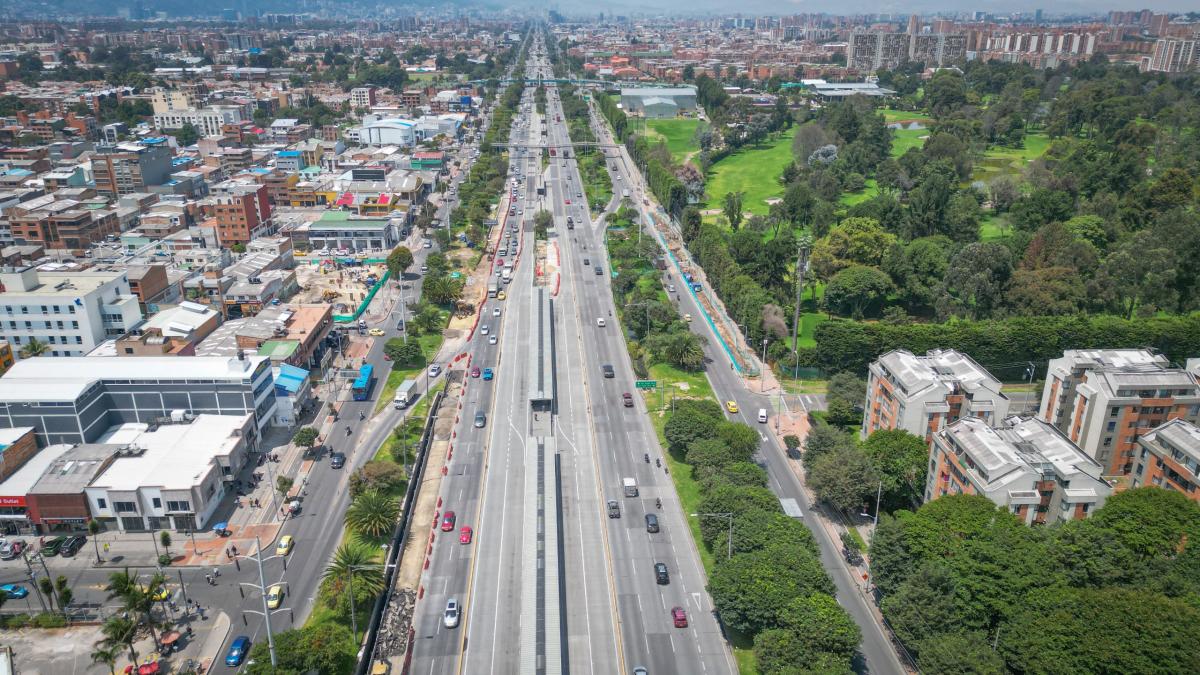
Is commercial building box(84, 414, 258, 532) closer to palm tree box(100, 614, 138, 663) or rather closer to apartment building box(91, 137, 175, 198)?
palm tree box(100, 614, 138, 663)

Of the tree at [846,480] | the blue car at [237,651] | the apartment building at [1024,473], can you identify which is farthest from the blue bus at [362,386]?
the apartment building at [1024,473]

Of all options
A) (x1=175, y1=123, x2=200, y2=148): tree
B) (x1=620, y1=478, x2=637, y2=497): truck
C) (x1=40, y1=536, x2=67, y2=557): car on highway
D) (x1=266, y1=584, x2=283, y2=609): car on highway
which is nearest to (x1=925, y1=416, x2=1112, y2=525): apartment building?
(x1=620, y1=478, x2=637, y2=497): truck

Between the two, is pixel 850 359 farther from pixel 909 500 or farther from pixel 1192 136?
pixel 1192 136

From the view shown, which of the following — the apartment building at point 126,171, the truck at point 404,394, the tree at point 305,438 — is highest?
the apartment building at point 126,171

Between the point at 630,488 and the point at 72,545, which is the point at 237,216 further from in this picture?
the point at 630,488

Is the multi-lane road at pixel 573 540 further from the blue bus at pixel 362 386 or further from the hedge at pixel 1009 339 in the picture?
the hedge at pixel 1009 339

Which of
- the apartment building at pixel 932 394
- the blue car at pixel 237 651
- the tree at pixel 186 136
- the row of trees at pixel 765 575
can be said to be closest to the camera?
the row of trees at pixel 765 575

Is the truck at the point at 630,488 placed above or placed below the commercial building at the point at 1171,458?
below

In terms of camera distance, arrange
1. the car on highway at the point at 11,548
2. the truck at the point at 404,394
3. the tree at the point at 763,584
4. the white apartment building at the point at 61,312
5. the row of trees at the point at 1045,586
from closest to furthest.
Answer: the row of trees at the point at 1045,586 → the tree at the point at 763,584 → the car on highway at the point at 11,548 → the truck at the point at 404,394 → the white apartment building at the point at 61,312
